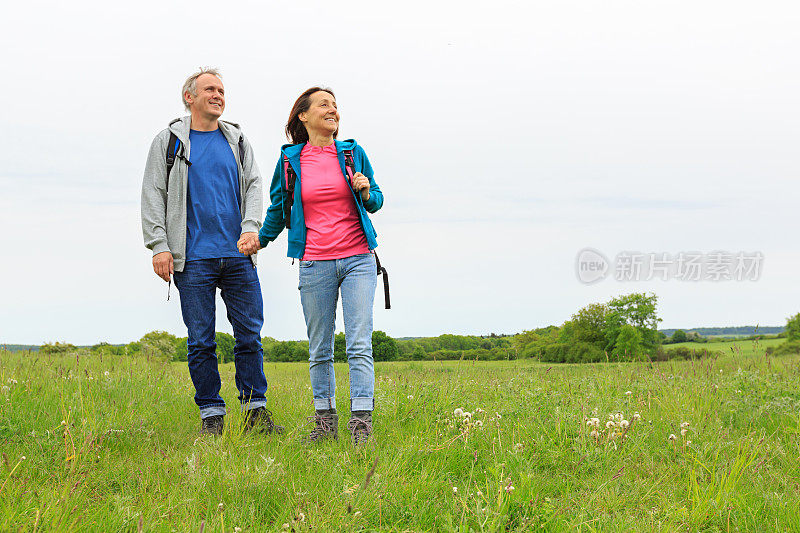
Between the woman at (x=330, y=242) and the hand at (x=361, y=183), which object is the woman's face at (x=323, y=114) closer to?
the woman at (x=330, y=242)

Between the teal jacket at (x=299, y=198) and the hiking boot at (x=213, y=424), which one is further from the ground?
the teal jacket at (x=299, y=198)

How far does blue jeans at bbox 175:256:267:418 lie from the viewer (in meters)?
4.98

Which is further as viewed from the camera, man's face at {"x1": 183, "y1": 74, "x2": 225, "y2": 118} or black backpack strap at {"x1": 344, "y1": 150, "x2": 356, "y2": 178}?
man's face at {"x1": 183, "y1": 74, "x2": 225, "y2": 118}

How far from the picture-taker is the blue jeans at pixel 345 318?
4.49 m

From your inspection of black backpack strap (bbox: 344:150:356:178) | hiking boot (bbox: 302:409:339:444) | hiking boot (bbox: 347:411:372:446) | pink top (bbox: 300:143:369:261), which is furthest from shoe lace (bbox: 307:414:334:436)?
black backpack strap (bbox: 344:150:356:178)

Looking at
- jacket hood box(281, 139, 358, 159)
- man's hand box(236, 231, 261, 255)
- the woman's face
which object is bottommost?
man's hand box(236, 231, 261, 255)

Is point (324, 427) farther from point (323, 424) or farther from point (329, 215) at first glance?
point (329, 215)

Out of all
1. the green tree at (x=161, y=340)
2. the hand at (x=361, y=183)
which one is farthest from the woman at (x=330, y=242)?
the green tree at (x=161, y=340)

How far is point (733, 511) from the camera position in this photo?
10.8ft

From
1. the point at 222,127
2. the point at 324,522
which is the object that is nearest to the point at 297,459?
the point at 324,522

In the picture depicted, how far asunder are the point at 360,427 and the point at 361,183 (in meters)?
1.89

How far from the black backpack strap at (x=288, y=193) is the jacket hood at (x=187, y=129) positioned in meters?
0.89

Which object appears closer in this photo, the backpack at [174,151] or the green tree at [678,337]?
the backpack at [174,151]

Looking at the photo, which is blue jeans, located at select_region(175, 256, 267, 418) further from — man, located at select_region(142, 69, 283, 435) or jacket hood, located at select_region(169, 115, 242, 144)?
jacket hood, located at select_region(169, 115, 242, 144)
